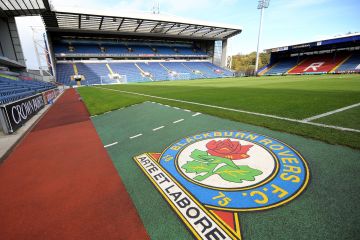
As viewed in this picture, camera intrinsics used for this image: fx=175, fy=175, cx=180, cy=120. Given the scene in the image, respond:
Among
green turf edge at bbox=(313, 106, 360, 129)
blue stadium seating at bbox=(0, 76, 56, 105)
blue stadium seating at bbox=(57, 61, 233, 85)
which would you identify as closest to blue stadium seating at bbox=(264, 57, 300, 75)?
blue stadium seating at bbox=(57, 61, 233, 85)

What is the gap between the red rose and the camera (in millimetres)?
3364

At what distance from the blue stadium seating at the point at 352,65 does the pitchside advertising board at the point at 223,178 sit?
1654 inches

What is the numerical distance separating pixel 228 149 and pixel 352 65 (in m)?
44.4

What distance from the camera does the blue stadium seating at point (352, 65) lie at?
105 feet

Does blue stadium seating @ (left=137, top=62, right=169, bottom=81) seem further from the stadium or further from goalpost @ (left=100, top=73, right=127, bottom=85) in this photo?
the stadium

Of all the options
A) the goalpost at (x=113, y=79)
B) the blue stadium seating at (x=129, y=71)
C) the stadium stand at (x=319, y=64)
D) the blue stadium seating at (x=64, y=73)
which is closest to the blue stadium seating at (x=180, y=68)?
the blue stadium seating at (x=129, y=71)

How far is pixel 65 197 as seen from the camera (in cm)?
281

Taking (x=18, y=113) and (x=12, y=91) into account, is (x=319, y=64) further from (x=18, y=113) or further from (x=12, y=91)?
(x=12, y=91)

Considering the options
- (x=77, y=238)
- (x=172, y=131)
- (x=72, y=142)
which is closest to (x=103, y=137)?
(x=72, y=142)

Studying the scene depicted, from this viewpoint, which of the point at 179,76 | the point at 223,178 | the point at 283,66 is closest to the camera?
the point at 223,178

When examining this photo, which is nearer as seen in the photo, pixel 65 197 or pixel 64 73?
pixel 65 197

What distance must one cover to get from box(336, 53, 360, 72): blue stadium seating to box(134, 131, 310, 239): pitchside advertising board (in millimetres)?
42023

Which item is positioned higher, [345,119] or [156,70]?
[156,70]

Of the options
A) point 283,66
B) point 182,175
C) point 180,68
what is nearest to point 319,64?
point 283,66
